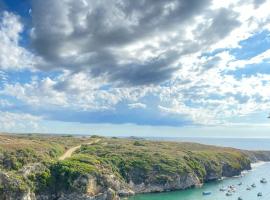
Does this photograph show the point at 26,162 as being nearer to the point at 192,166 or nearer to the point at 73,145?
the point at 73,145

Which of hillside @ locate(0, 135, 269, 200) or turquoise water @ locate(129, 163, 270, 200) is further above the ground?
hillside @ locate(0, 135, 269, 200)

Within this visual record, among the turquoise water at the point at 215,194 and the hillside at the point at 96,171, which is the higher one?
the hillside at the point at 96,171

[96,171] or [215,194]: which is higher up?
[96,171]

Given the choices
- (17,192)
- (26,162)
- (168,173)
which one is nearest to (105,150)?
(168,173)

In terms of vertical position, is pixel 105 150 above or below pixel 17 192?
above

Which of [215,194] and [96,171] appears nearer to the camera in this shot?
[96,171]

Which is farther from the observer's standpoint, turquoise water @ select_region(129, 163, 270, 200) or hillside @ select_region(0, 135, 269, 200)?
turquoise water @ select_region(129, 163, 270, 200)

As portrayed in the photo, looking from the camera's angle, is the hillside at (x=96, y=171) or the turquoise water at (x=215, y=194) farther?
the turquoise water at (x=215, y=194)

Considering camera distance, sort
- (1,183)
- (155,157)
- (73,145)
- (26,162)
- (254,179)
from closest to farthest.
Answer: (1,183), (26,162), (155,157), (254,179), (73,145)
